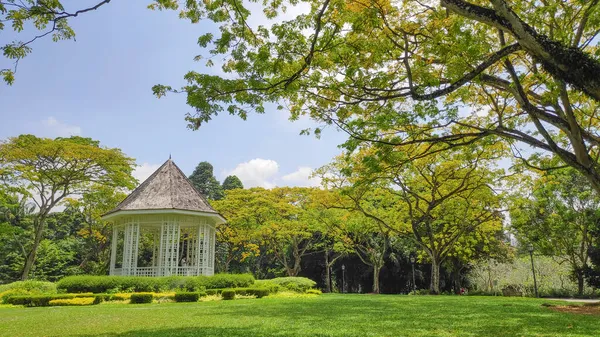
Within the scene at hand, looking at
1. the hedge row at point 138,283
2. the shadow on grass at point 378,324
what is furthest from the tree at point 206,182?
the shadow on grass at point 378,324

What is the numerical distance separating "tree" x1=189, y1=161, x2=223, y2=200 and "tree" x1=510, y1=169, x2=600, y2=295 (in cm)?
2690

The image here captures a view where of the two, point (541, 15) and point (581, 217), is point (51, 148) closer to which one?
point (541, 15)

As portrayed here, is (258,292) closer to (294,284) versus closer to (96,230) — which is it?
(294,284)

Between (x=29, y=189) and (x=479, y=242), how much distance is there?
2647 centimetres

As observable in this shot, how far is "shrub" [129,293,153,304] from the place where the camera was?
13844 mm

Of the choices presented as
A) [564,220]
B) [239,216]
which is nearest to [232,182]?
[239,216]

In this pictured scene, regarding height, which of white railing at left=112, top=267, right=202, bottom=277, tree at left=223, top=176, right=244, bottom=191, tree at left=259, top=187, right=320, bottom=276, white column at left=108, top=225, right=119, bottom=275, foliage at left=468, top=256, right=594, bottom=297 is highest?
tree at left=223, top=176, right=244, bottom=191

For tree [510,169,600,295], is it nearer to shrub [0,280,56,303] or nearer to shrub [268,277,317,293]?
shrub [268,277,317,293]

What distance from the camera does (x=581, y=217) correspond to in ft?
67.6

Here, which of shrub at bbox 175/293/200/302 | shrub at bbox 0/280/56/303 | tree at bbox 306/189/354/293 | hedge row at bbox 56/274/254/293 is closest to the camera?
shrub at bbox 175/293/200/302

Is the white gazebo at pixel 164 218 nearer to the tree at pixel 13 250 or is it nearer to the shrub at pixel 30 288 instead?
the shrub at pixel 30 288

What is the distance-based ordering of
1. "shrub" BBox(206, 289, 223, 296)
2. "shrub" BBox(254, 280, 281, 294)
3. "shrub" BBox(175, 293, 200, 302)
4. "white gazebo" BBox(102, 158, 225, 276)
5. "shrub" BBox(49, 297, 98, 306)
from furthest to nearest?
"white gazebo" BBox(102, 158, 225, 276)
"shrub" BBox(254, 280, 281, 294)
"shrub" BBox(206, 289, 223, 296)
"shrub" BBox(175, 293, 200, 302)
"shrub" BBox(49, 297, 98, 306)

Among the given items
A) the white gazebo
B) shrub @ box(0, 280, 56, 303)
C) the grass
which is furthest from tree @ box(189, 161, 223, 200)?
the grass

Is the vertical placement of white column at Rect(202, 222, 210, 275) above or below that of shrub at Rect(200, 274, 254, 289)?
above
